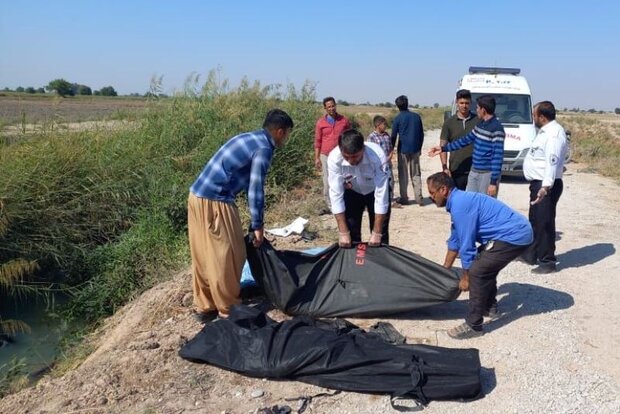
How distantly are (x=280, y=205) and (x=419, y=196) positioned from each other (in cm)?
256

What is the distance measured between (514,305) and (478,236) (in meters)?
1.35

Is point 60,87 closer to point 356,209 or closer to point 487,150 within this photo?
point 356,209

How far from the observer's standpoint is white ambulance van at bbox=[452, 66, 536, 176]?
498 inches

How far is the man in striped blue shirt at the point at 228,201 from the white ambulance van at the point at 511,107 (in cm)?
905

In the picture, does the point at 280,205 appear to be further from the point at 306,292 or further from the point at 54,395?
the point at 54,395

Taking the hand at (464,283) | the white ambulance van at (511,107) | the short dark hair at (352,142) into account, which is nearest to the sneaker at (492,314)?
the hand at (464,283)

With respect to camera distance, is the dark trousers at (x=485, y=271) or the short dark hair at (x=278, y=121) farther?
the short dark hair at (x=278, y=121)

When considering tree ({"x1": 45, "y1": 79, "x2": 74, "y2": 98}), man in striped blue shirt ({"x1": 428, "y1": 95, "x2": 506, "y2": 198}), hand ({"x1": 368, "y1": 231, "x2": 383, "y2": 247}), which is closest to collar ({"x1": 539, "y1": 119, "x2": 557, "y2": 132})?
man in striped blue shirt ({"x1": 428, "y1": 95, "x2": 506, "y2": 198})

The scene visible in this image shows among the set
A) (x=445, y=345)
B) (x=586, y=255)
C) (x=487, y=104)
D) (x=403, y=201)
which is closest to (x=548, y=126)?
(x=487, y=104)

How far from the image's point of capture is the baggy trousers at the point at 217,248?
4.69m

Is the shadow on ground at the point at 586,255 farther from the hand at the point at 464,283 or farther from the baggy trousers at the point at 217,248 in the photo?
the baggy trousers at the point at 217,248

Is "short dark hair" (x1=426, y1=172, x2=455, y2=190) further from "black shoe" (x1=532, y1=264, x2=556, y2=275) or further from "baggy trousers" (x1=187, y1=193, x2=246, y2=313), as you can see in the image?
"black shoe" (x1=532, y1=264, x2=556, y2=275)

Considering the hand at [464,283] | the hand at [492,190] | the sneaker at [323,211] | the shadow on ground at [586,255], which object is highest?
the hand at [492,190]

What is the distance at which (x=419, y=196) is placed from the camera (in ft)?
33.5
